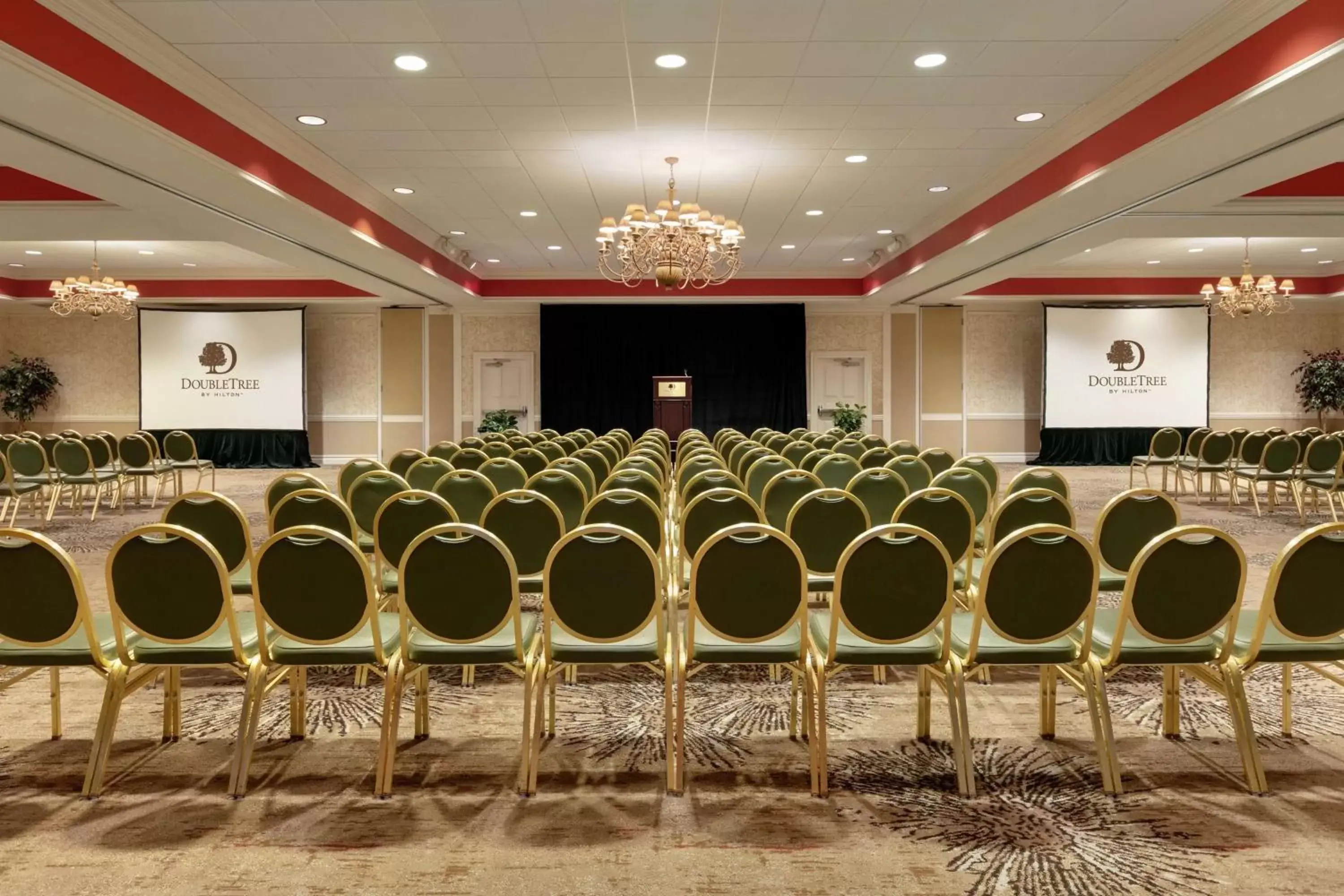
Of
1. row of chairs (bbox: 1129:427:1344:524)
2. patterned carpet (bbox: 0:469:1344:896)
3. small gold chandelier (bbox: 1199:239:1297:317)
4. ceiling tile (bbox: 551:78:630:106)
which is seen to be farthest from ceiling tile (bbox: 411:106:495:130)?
small gold chandelier (bbox: 1199:239:1297:317)

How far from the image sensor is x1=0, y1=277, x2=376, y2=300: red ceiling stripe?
15.8 meters

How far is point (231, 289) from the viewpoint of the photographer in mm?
16156

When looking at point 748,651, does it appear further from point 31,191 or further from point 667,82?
point 31,191

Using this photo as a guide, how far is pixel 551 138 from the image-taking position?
24.6 ft

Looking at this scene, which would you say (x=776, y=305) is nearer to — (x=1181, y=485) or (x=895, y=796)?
(x=1181, y=485)

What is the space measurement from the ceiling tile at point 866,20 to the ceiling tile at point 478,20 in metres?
1.69

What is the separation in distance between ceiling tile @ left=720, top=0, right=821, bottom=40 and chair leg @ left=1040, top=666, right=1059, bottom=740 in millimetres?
3574

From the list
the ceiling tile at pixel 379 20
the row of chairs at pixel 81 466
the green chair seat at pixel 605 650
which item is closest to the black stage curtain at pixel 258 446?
the row of chairs at pixel 81 466

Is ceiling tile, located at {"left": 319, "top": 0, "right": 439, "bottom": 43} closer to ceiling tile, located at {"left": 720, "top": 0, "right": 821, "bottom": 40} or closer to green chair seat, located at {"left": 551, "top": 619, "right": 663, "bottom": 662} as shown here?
ceiling tile, located at {"left": 720, "top": 0, "right": 821, "bottom": 40}

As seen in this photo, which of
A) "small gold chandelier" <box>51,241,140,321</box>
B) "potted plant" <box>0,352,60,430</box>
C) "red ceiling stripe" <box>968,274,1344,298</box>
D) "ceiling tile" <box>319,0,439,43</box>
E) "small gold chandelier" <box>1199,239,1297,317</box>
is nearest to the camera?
"ceiling tile" <box>319,0,439,43</box>

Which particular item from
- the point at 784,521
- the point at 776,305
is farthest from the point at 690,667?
the point at 776,305

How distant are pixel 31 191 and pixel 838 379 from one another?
13220mm

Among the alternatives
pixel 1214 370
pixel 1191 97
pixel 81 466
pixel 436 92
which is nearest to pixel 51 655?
pixel 436 92

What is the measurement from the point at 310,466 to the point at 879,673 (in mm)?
14785
